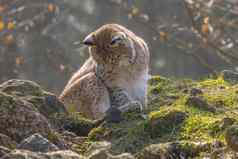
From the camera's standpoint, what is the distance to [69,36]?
21625 millimetres

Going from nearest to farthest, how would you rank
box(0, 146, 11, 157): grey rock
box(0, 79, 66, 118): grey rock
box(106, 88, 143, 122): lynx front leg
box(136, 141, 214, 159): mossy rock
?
box(0, 146, 11, 157): grey rock, box(136, 141, 214, 159): mossy rock, box(106, 88, 143, 122): lynx front leg, box(0, 79, 66, 118): grey rock

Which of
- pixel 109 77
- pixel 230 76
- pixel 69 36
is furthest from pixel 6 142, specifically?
pixel 69 36

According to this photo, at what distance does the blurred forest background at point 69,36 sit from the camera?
63.4 feet

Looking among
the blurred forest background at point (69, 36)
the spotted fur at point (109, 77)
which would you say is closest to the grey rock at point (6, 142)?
the spotted fur at point (109, 77)

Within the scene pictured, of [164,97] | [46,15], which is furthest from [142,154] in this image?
[46,15]

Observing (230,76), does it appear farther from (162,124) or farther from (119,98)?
(162,124)

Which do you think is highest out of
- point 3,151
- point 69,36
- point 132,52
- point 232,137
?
point 3,151

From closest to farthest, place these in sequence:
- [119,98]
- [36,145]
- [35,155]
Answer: [35,155], [36,145], [119,98]

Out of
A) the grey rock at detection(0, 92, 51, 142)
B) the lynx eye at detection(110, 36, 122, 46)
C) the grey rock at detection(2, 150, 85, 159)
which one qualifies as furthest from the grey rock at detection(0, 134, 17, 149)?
the lynx eye at detection(110, 36, 122, 46)

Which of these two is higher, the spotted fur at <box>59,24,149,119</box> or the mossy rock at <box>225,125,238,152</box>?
the mossy rock at <box>225,125,238,152</box>

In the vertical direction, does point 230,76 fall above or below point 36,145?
below

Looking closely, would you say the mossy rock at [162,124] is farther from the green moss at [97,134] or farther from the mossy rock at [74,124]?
the mossy rock at [74,124]

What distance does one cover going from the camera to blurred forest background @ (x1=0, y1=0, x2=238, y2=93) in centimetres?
1933

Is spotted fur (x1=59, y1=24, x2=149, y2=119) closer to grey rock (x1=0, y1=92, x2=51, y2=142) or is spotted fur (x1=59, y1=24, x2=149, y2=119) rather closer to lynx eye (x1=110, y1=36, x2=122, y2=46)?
lynx eye (x1=110, y1=36, x2=122, y2=46)
